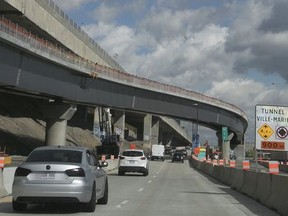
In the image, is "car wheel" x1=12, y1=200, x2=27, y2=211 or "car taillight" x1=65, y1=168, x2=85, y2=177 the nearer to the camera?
"car taillight" x1=65, y1=168, x2=85, y2=177

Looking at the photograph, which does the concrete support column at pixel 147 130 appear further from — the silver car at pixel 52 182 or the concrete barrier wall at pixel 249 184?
the silver car at pixel 52 182

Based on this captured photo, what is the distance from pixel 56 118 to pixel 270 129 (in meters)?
31.2

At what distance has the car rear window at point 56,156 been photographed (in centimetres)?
1351

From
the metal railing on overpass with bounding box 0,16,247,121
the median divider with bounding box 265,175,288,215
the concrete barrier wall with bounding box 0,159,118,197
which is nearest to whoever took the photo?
the median divider with bounding box 265,175,288,215

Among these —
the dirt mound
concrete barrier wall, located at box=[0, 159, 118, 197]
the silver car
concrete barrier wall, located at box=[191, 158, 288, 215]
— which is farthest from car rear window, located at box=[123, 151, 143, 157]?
the silver car

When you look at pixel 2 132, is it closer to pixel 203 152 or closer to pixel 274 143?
pixel 203 152

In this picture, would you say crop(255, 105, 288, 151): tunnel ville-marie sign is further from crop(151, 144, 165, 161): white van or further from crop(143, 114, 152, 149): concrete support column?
crop(143, 114, 152, 149): concrete support column

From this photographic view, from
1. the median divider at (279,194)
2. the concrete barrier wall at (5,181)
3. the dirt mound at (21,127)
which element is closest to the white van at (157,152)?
the dirt mound at (21,127)

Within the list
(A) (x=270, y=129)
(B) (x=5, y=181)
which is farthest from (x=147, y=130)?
(B) (x=5, y=181)

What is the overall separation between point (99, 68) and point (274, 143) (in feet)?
101

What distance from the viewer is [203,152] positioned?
8619 cm

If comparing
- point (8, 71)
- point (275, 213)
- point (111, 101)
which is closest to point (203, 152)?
point (111, 101)

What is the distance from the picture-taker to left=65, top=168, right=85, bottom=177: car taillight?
1302 centimetres

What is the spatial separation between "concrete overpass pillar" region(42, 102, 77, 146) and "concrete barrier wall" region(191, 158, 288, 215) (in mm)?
25970
